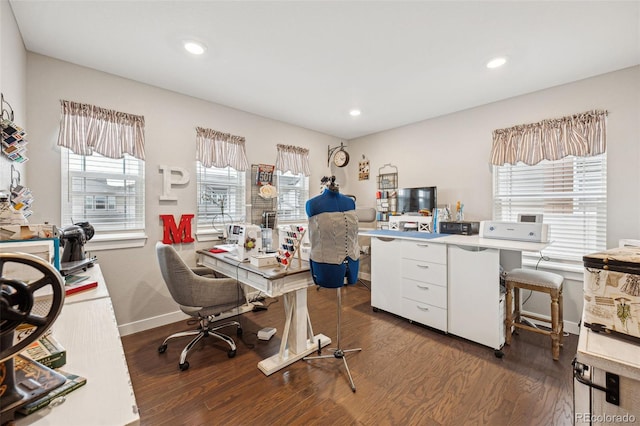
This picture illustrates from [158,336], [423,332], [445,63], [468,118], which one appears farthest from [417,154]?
[158,336]

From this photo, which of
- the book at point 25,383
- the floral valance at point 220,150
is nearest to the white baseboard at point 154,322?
the floral valance at point 220,150

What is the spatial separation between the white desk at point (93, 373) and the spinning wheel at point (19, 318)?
5 cm

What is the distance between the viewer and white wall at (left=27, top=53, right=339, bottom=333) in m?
2.25

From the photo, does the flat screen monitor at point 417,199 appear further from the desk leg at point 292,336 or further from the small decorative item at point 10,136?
the small decorative item at point 10,136

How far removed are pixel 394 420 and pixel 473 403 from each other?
0.58 m

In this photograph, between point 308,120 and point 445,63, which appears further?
point 308,120

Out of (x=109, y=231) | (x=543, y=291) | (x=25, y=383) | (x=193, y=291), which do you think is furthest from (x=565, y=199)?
(x=109, y=231)

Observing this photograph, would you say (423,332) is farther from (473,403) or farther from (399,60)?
(399,60)

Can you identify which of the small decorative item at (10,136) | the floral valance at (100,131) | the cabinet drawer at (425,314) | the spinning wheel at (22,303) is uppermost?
the floral valance at (100,131)

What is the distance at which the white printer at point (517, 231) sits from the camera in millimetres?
2367

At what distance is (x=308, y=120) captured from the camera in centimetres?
394

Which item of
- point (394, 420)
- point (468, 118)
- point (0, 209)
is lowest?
point (394, 420)

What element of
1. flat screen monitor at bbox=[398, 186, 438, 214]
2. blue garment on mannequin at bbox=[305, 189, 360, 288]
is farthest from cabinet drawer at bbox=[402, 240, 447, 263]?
blue garment on mannequin at bbox=[305, 189, 360, 288]

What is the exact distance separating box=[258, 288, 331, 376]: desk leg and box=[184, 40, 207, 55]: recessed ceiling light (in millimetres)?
2139
